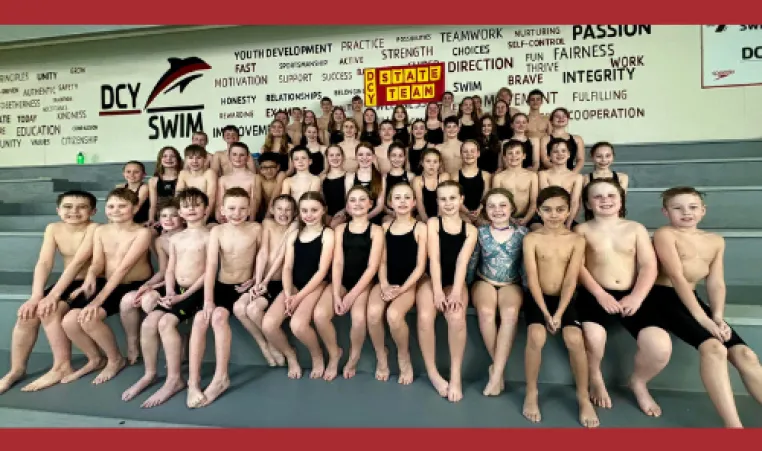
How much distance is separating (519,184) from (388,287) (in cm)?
164

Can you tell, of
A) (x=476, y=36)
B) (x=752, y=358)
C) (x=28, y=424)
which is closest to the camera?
(x=752, y=358)

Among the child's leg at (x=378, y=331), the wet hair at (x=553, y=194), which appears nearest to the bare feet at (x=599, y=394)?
the wet hair at (x=553, y=194)

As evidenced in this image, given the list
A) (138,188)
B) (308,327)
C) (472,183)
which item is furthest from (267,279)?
(138,188)

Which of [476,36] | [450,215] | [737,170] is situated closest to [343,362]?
[450,215]

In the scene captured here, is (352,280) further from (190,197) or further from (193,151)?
(193,151)

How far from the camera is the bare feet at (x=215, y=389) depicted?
2.28m

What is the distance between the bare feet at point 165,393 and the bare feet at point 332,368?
874 mm

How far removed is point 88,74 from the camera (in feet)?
24.7

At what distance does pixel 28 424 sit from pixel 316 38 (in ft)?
20.8

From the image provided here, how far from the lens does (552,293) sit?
2420 millimetres

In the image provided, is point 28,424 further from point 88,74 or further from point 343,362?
point 88,74

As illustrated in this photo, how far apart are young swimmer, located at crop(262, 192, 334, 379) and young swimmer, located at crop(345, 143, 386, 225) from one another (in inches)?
32.3

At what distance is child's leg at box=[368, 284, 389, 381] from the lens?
248cm

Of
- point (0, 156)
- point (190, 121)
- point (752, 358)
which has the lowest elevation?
point (752, 358)
